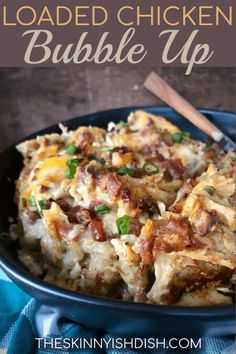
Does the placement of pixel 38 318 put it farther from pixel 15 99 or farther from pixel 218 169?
pixel 15 99

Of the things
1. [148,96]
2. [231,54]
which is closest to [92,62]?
[148,96]

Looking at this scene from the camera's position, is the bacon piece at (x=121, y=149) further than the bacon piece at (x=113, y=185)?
Yes

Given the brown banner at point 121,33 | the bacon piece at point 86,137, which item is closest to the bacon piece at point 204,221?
the bacon piece at point 86,137

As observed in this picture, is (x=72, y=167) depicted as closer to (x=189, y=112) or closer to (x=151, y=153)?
(x=151, y=153)

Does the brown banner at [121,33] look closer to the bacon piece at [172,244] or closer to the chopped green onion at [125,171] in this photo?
the chopped green onion at [125,171]

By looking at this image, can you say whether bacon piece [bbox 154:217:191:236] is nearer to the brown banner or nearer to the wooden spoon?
the wooden spoon

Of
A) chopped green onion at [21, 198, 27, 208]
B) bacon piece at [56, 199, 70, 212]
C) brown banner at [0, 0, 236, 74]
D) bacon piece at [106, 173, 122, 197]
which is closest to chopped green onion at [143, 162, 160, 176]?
bacon piece at [106, 173, 122, 197]
